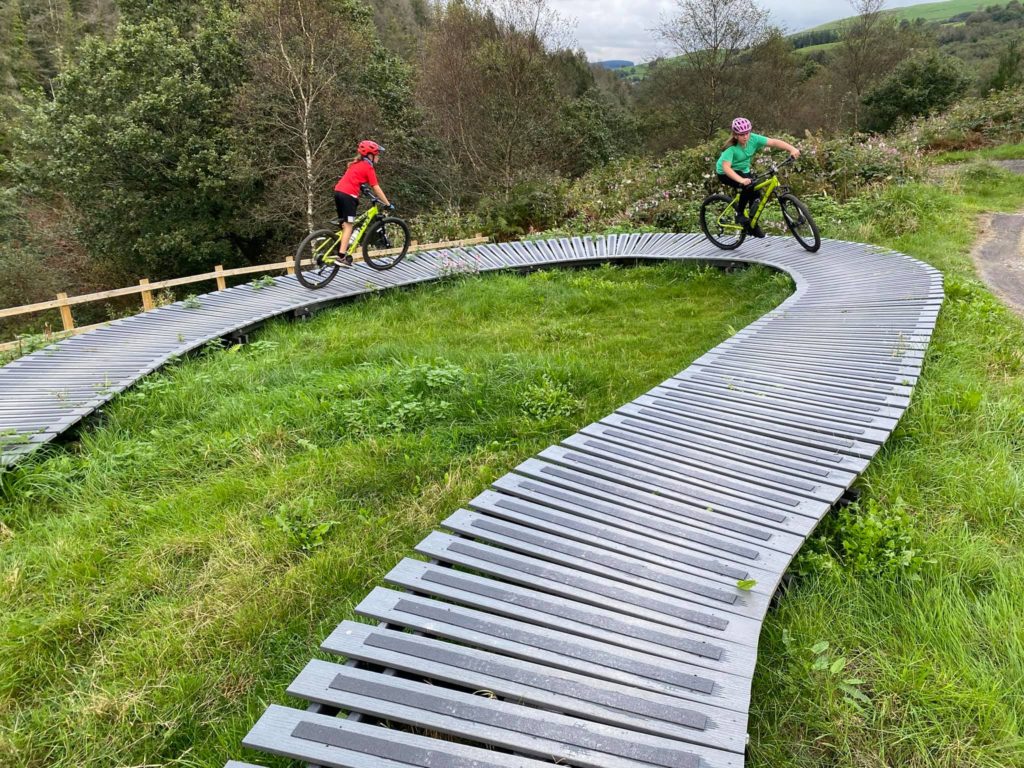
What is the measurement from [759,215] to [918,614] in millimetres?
7758

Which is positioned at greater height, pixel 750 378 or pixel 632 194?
pixel 632 194

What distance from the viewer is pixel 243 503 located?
Answer: 4.03 metres

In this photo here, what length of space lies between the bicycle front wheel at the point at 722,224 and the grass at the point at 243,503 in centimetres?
244

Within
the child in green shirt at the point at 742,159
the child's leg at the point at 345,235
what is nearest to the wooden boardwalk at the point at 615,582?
the child in green shirt at the point at 742,159

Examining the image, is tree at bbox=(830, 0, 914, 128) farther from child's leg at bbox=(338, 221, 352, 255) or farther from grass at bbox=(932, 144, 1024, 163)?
child's leg at bbox=(338, 221, 352, 255)

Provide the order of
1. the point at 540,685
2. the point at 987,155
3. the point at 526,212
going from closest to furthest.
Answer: the point at 540,685, the point at 526,212, the point at 987,155

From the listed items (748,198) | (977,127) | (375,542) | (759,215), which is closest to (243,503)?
(375,542)

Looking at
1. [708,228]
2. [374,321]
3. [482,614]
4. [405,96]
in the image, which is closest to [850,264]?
[708,228]

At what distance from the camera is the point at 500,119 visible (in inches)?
916

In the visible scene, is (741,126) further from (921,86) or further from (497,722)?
(921,86)

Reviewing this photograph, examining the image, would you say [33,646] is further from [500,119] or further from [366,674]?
[500,119]

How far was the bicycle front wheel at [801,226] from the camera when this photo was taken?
8625 millimetres

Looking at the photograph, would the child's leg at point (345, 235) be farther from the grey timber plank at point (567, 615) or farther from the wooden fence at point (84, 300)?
the grey timber plank at point (567, 615)

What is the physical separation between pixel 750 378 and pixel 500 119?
68.0ft
